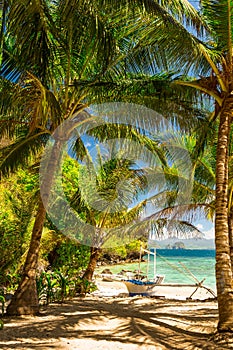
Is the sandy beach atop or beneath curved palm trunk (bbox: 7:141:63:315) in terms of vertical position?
beneath

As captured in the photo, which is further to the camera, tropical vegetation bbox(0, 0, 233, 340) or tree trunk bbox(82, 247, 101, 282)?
tree trunk bbox(82, 247, 101, 282)

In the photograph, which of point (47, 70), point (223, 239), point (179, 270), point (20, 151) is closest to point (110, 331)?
point (223, 239)

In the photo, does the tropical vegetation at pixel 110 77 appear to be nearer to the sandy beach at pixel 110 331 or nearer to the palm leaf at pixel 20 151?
the palm leaf at pixel 20 151

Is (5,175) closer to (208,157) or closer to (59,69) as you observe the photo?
(59,69)

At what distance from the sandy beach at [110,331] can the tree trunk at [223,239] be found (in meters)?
0.44

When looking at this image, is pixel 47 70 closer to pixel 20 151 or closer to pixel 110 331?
pixel 20 151

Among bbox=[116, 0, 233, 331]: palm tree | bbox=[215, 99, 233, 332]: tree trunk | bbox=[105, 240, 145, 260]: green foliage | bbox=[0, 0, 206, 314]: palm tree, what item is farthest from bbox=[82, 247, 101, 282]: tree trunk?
bbox=[215, 99, 233, 332]: tree trunk

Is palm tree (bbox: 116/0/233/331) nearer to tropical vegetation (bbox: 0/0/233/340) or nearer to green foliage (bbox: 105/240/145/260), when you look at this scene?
tropical vegetation (bbox: 0/0/233/340)

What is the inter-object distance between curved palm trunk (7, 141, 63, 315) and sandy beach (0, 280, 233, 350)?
220 millimetres

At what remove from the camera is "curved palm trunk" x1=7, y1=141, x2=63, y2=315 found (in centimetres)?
699

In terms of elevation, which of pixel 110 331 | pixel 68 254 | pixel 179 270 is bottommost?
pixel 110 331

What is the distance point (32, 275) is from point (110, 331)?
212 centimetres

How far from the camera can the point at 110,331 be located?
19.4ft

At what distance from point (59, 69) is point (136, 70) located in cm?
187
